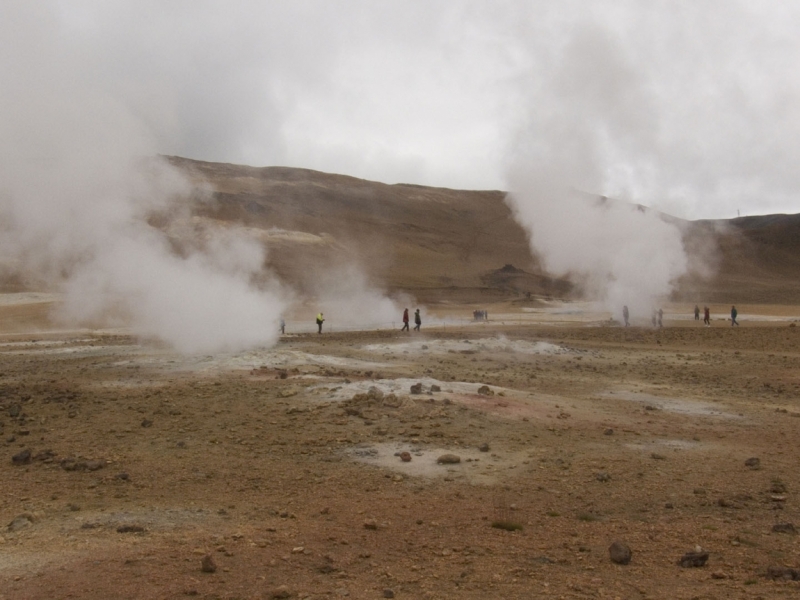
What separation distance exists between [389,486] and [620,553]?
3.58 meters

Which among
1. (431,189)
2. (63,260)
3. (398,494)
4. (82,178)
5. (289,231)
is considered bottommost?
(398,494)

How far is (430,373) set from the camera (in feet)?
68.2

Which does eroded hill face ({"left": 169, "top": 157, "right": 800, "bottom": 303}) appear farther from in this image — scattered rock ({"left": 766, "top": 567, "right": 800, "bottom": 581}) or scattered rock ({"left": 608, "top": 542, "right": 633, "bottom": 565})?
scattered rock ({"left": 766, "top": 567, "right": 800, "bottom": 581})

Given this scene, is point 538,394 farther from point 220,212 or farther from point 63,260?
point 220,212

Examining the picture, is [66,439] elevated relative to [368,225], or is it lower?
lower

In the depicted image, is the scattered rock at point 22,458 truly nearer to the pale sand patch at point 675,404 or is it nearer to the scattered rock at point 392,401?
the scattered rock at point 392,401

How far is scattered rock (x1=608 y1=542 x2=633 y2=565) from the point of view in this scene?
21.1 ft

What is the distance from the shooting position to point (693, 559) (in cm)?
638

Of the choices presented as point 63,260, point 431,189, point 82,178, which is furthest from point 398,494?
point 431,189

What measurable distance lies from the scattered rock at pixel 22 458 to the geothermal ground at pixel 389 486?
0.11 ft

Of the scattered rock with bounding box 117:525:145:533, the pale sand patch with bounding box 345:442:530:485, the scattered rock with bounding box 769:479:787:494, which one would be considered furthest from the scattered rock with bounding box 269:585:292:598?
the scattered rock with bounding box 769:479:787:494

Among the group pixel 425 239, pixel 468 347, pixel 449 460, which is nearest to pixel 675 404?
pixel 449 460

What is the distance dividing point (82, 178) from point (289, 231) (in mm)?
72217

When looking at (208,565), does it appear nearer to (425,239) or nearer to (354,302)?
(354,302)
